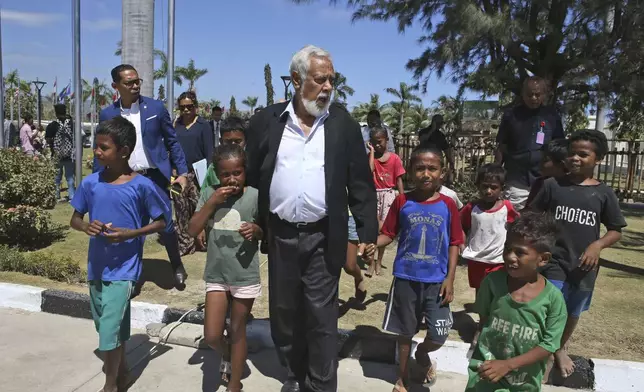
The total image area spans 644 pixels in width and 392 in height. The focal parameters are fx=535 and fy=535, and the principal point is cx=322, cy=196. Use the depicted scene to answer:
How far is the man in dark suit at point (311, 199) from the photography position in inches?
114

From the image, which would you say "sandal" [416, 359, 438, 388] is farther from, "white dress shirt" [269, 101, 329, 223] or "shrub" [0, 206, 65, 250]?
"shrub" [0, 206, 65, 250]

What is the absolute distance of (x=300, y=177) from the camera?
113 inches

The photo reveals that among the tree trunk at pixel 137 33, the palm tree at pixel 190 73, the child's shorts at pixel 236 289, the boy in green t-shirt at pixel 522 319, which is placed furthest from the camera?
the palm tree at pixel 190 73

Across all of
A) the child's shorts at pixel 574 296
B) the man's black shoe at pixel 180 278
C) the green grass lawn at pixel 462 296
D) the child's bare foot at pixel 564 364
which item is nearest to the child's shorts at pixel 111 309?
the green grass lawn at pixel 462 296

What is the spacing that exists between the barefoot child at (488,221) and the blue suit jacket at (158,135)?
2.59 m

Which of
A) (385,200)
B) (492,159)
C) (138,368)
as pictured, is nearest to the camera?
(138,368)

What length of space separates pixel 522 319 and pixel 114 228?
7.18ft

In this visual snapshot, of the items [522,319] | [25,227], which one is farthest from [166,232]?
[522,319]

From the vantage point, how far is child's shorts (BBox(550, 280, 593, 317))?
3.28 metres

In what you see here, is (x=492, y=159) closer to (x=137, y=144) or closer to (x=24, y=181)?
(x=24, y=181)

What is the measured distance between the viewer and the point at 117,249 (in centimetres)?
309

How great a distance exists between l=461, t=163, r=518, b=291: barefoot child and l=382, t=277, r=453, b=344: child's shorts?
29.9 inches

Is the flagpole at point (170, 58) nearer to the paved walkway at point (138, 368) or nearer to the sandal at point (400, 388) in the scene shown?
the paved walkway at point (138, 368)

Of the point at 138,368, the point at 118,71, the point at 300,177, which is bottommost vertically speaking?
the point at 138,368
